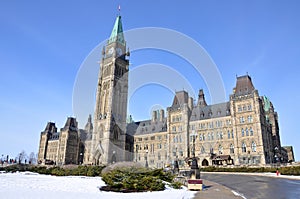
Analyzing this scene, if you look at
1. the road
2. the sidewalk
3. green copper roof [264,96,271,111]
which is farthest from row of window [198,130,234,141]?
the sidewalk

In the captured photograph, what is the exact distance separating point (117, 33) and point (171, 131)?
46.8 metres

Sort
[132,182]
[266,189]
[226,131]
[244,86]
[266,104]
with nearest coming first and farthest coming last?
1. [132,182]
2. [266,189]
3. [226,131]
4. [244,86]
5. [266,104]

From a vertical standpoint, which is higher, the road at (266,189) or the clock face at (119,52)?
the clock face at (119,52)

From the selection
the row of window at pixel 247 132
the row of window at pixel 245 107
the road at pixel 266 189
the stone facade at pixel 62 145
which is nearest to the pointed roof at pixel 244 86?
the row of window at pixel 245 107

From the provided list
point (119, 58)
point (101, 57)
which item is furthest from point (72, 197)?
point (101, 57)

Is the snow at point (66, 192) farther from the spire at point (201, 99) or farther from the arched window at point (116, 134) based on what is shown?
the arched window at point (116, 134)

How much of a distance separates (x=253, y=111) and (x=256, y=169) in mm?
19348

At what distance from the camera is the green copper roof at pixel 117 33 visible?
88400mm

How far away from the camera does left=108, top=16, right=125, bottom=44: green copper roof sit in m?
88.4

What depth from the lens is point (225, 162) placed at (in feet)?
183

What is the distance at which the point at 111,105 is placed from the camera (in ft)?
252

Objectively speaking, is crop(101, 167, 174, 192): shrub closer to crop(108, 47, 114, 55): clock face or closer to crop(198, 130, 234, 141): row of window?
crop(198, 130, 234, 141): row of window

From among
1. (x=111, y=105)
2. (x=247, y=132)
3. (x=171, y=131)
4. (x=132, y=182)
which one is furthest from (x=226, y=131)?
(x=132, y=182)

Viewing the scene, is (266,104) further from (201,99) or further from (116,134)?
(116,134)
